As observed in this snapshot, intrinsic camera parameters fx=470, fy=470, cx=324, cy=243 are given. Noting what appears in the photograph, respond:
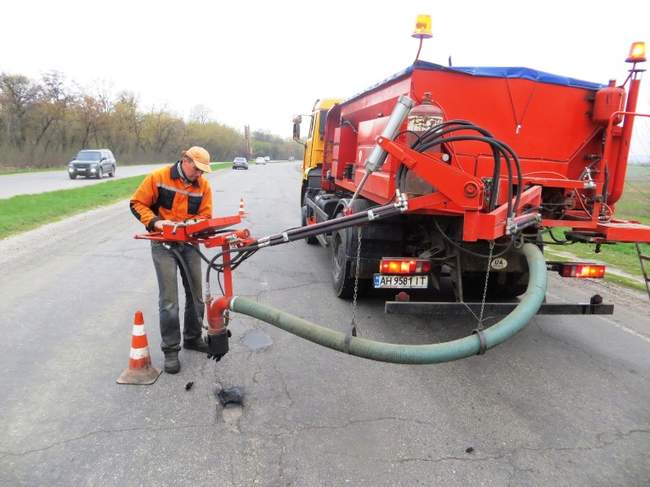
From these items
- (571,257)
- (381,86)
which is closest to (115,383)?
(381,86)

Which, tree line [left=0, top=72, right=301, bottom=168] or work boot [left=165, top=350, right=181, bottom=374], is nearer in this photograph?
work boot [left=165, top=350, right=181, bottom=374]

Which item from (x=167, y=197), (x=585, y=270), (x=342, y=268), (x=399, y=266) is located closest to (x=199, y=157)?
(x=167, y=197)

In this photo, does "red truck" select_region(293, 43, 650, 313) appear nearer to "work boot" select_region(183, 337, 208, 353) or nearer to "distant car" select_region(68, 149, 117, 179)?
"work boot" select_region(183, 337, 208, 353)

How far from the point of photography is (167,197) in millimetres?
3896

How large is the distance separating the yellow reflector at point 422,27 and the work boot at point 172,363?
331 centimetres

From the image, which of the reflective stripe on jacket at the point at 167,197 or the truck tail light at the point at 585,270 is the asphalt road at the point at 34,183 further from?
the truck tail light at the point at 585,270

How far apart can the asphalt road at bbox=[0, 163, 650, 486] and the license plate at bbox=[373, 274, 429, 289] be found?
23.3 inches

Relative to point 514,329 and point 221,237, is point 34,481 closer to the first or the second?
point 221,237

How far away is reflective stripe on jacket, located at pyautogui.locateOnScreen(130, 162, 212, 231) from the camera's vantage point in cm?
381

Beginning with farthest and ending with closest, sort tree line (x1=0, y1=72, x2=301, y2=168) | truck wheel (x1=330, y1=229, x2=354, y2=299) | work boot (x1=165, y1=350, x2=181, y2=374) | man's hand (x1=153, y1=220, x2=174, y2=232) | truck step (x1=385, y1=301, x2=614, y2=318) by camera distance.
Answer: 1. tree line (x1=0, y1=72, x2=301, y2=168)
2. truck wheel (x1=330, y1=229, x2=354, y2=299)
3. truck step (x1=385, y1=301, x2=614, y2=318)
4. work boot (x1=165, y1=350, x2=181, y2=374)
5. man's hand (x1=153, y1=220, x2=174, y2=232)

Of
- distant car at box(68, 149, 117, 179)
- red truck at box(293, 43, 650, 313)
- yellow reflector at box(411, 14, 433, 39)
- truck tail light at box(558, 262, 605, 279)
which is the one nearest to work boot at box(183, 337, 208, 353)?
red truck at box(293, 43, 650, 313)

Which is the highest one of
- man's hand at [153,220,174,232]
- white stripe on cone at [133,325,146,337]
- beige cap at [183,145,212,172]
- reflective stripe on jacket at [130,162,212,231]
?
beige cap at [183,145,212,172]

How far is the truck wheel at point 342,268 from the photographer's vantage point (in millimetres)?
5527

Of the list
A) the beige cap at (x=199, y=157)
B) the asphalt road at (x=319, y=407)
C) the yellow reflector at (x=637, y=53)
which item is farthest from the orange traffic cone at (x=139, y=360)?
the yellow reflector at (x=637, y=53)
